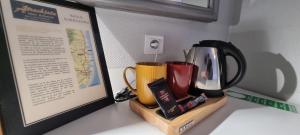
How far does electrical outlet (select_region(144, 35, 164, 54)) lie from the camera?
661 mm

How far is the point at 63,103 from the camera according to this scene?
1.30 feet

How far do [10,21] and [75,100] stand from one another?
0.22 meters

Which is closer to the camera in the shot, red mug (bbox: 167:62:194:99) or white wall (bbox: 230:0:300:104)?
red mug (bbox: 167:62:194:99)

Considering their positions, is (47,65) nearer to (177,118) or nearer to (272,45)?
(177,118)

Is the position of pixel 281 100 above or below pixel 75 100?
below

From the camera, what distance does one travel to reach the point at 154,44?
679 millimetres

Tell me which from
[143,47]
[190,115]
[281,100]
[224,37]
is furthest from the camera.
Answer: [224,37]

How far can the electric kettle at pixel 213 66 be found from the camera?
0.58 m

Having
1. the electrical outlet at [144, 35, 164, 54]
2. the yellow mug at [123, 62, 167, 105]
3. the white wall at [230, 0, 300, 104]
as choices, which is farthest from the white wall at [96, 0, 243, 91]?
the white wall at [230, 0, 300, 104]

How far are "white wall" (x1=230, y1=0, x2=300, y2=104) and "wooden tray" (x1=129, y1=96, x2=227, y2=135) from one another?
422 millimetres

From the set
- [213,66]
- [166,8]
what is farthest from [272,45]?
[166,8]

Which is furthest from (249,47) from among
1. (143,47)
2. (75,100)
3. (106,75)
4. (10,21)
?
(10,21)

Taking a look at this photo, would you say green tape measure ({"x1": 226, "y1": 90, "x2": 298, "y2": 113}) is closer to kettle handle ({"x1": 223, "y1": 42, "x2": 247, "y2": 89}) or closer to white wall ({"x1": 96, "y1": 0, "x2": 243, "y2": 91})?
kettle handle ({"x1": 223, "y1": 42, "x2": 247, "y2": 89})

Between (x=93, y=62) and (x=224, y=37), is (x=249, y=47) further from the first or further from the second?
(x=93, y=62)
